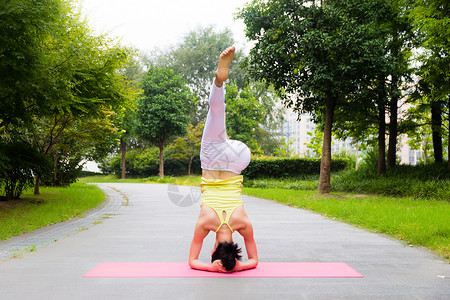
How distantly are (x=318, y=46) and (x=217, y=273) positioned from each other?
10122mm

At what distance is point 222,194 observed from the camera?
12.9 ft

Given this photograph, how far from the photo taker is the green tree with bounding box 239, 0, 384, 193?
11.9m

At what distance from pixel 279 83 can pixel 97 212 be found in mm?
8207

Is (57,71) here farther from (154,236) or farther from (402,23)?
(402,23)

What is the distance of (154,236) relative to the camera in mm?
6320

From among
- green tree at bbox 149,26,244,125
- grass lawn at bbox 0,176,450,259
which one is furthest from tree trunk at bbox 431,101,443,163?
green tree at bbox 149,26,244,125

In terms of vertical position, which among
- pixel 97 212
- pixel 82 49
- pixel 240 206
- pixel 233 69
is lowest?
pixel 97 212

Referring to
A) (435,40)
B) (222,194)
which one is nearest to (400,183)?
(435,40)

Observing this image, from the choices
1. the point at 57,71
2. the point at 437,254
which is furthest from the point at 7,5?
the point at 437,254

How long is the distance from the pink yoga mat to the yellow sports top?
2.33 feet

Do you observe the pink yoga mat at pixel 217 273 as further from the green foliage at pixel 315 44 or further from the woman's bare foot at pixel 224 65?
the green foliage at pixel 315 44

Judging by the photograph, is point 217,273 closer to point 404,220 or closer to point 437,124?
point 404,220

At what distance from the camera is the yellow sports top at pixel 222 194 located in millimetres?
3863

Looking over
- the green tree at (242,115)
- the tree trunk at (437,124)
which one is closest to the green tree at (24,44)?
the tree trunk at (437,124)
